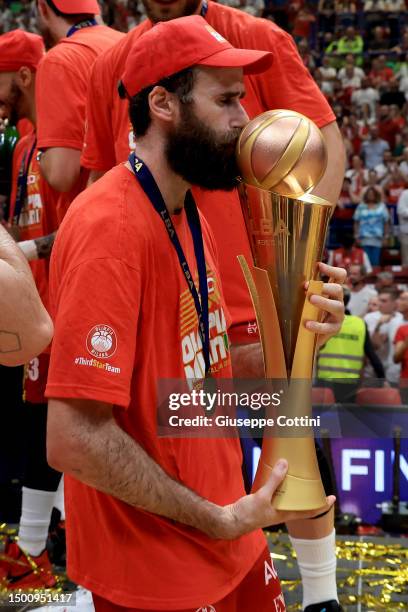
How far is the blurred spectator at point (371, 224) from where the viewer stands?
13.7 m

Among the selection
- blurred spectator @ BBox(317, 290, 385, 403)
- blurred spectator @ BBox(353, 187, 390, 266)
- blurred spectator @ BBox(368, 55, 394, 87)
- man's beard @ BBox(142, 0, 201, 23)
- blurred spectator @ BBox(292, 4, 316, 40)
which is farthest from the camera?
blurred spectator @ BBox(292, 4, 316, 40)

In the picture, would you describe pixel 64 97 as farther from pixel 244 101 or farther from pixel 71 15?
pixel 244 101

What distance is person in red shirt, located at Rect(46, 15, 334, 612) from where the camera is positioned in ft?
5.72

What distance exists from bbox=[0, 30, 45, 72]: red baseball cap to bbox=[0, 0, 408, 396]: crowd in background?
517cm

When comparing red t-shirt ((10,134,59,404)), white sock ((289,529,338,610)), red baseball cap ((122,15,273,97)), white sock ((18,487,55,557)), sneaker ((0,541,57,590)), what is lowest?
sneaker ((0,541,57,590))

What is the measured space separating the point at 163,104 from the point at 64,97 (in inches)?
69.4

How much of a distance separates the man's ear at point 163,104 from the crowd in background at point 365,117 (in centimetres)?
671

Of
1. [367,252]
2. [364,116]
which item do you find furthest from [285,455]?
[364,116]

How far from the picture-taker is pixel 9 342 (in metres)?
1.68

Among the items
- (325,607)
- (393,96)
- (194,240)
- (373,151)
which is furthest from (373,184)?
(194,240)

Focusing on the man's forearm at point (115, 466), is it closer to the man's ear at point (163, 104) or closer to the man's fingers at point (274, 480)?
the man's fingers at point (274, 480)

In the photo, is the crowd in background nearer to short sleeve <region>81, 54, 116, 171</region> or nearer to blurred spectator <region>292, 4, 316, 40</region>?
blurred spectator <region>292, 4, 316, 40</region>

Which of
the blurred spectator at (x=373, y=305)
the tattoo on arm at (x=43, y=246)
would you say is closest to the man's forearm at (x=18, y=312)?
the tattoo on arm at (x=43, y=246)

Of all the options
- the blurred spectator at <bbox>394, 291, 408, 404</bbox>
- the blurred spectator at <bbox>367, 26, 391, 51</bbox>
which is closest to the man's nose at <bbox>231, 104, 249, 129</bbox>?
the blurred spectator at <bbox>394, 291, 408, 404</bbox>
